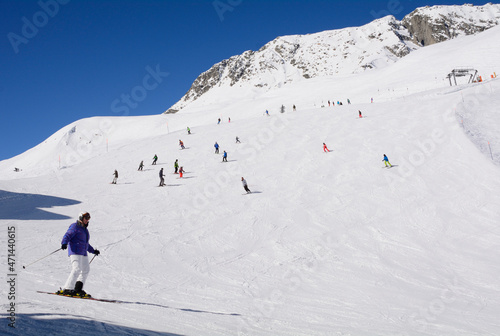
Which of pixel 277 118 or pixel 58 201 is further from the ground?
pixel 277 118

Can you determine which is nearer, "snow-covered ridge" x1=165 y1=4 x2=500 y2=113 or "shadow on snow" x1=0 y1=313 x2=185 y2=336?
"shadow on snow" x1=0 y1=313 x2=185 y2=336

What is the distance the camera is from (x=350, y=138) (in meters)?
27.1

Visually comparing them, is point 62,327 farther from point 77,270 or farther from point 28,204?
point 28,204

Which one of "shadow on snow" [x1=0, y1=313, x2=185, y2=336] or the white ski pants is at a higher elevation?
the white ski pants

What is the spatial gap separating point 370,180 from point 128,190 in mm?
15572

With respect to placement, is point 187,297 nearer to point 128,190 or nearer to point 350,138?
point 128,190

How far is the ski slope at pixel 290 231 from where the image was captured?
613 cm

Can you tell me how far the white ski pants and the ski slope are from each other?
1.31 feet

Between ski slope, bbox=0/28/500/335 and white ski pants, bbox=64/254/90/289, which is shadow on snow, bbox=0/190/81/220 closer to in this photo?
ski slope, bbox=0/28/500/335

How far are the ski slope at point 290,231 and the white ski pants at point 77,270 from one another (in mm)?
400

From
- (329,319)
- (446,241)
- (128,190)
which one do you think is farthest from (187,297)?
(128,190)

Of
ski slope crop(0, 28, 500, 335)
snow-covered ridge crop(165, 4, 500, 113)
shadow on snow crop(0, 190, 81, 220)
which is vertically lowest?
ski slope crop(0, 28, 500, 335)

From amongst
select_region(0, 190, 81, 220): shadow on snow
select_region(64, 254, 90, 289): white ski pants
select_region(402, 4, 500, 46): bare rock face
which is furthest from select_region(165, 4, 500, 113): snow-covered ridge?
select_region(64, 254, 90, 289): white ski pants

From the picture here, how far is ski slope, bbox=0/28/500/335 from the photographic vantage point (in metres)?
6.13
